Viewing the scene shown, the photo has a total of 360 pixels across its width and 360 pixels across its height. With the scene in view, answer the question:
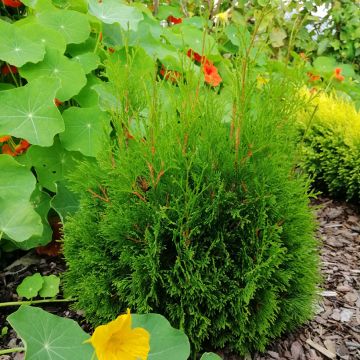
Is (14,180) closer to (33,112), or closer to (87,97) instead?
(33,112)

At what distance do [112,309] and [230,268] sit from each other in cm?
42

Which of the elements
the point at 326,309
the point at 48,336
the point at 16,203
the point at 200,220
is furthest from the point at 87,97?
the point at 326,309

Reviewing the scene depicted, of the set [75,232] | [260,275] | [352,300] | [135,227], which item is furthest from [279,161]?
[352,300]

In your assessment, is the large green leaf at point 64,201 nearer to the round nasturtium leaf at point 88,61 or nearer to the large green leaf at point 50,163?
the large green leaf at point 50,163

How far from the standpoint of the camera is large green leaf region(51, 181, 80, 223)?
196cm

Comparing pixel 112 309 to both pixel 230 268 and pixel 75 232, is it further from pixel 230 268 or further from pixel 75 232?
pixel 230 268

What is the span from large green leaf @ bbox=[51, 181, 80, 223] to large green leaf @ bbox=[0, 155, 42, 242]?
11 cm

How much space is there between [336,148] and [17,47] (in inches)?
78.9

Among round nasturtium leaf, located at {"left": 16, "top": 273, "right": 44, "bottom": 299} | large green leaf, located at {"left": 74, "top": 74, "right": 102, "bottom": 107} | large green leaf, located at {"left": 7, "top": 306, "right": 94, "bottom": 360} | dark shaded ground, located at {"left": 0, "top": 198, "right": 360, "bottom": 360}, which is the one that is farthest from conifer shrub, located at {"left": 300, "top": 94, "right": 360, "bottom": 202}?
large green leaf, located at {"left": 7, "top": 306, "right": 94, "bottom": 360}

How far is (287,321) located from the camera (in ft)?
5.57

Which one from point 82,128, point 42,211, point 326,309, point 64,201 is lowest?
point 326,309

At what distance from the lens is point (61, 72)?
6.75 feet

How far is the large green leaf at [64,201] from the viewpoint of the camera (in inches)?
77.3

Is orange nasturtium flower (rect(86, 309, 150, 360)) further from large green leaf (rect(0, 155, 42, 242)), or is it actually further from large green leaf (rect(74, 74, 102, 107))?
large green leaf (rect(74, 74, 102, 107))
